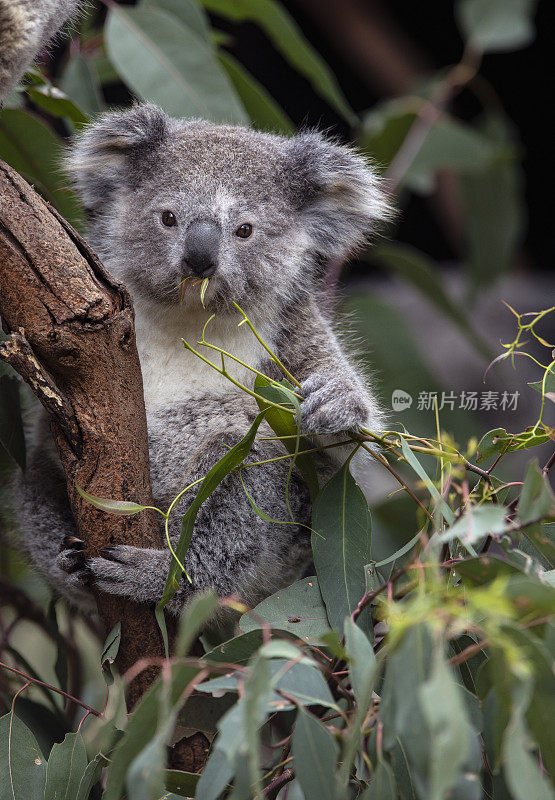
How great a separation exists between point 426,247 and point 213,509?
480 centimetres

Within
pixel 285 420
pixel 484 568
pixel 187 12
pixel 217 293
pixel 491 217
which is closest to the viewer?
pixel 484 568

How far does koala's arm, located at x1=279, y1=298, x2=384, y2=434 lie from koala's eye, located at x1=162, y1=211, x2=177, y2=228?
328mm

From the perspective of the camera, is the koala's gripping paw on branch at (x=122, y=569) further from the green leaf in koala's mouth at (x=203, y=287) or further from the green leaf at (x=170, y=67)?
the green leaf at (x=170, y=67)

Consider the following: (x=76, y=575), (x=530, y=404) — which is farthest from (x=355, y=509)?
(x=530, y=404)

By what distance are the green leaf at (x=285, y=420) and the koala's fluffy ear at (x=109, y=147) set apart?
76 centimetres

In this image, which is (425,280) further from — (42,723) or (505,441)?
(42,723)

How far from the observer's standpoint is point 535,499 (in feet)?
3.28

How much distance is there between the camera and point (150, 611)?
5.08 feet

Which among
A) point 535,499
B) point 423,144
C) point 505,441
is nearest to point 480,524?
point 535,499

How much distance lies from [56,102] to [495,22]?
5.76 feet

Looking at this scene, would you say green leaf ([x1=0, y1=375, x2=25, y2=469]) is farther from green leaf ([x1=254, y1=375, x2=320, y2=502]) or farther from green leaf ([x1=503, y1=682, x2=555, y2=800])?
green leaf ([x1=503, y1=682, x2=555, y2=800])

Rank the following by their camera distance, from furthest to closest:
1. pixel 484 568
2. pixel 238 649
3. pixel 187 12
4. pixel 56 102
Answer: pixel 187 12, pixel 56 102, pixel 238 649, pixel 484 568

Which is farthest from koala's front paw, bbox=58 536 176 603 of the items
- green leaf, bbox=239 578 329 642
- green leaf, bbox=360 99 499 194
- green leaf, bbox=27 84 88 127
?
green leaf, bbox=360 99 499 194

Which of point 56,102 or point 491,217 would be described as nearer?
point 56,102
